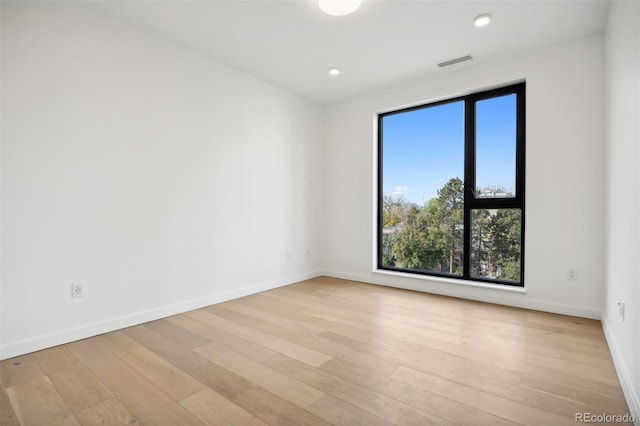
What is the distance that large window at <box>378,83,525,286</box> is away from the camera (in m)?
3.30

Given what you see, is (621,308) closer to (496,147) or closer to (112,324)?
Answer: (496,147)

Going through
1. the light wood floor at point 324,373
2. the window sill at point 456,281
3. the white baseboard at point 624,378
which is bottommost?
the light wood floor at point 324,373

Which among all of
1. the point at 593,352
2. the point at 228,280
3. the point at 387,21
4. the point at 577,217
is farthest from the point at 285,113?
the point at 593,352

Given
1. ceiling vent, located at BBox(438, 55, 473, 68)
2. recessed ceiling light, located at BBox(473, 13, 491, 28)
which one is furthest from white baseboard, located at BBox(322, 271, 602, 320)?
recessed ceiling light, located at BBox(473, 13, 491, 28)

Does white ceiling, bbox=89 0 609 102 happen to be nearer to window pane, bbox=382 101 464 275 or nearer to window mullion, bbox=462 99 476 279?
window mullion, bbox=462 99 476 279

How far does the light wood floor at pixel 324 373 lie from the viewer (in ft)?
4.94

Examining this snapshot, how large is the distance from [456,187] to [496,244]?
75 cm

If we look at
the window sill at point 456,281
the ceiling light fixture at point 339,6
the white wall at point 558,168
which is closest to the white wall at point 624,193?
the white wall at point 558,168

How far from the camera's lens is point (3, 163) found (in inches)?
81.0

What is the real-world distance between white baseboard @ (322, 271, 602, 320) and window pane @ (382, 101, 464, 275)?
0.22 metres

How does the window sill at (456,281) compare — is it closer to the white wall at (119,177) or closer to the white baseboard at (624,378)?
the white baseboard at (624,378)

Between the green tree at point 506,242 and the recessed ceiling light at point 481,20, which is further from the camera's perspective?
the green tree at point 506,242

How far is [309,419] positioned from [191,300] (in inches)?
79.6

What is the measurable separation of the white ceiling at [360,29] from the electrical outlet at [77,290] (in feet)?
6.86
